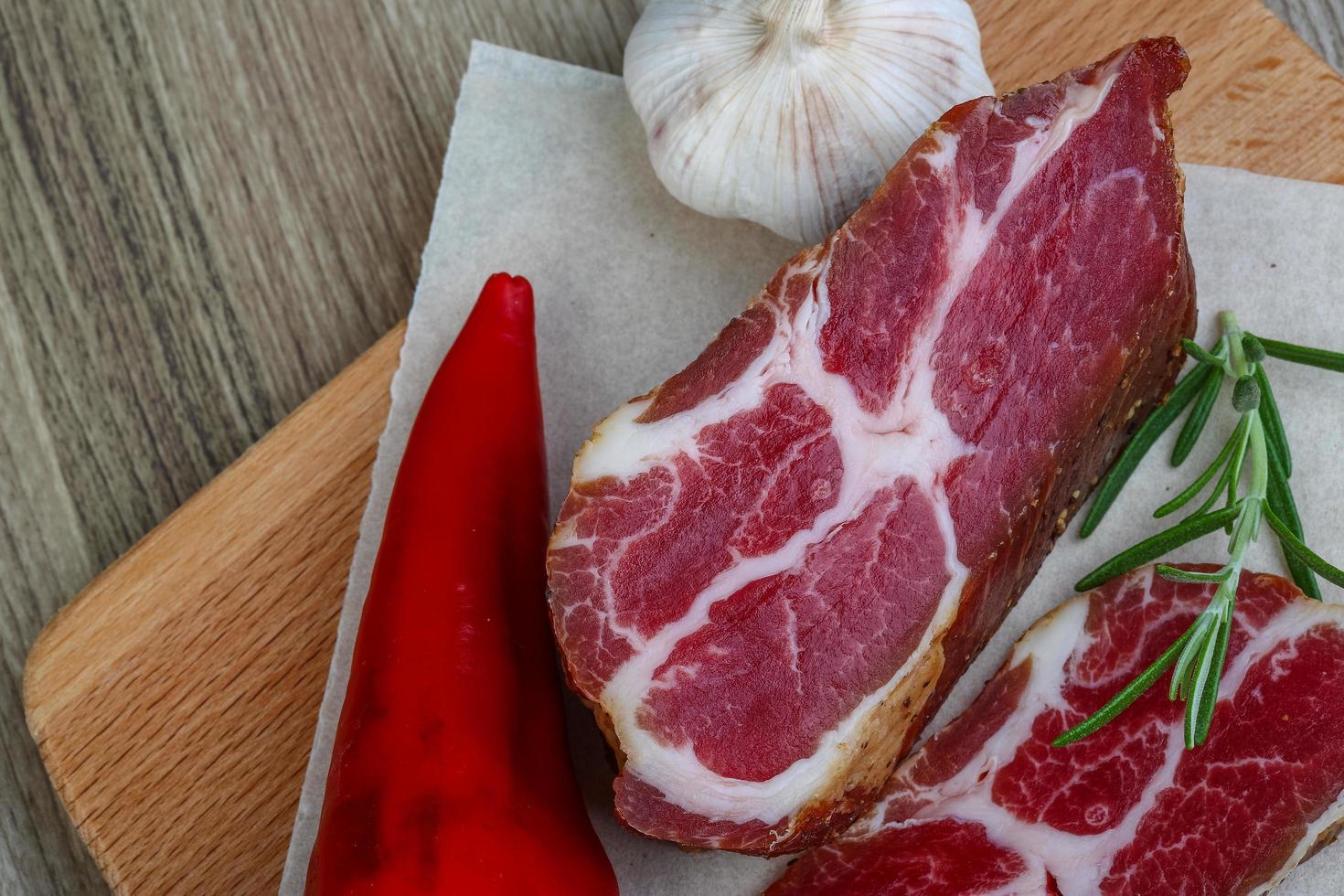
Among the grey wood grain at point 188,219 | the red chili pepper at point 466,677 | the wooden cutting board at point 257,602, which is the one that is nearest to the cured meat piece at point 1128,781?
the red chili pepper at point 466,677

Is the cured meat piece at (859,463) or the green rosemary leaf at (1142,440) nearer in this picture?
the cured meat piece at (859,463)

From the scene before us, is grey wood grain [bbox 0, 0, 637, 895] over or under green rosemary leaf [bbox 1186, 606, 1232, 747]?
over

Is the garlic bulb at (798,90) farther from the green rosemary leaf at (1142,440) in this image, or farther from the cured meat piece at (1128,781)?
the cured meat piece at (1128,781)

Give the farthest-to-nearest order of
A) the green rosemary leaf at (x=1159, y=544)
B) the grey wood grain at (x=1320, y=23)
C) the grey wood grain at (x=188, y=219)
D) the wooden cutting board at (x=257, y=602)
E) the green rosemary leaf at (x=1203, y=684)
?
the grey wood grain at (x=1320, y=23) → the grey wood grain at (x=188, y=219) → the wooden cutting board at (x=257, y=602) → the green rosemary leaf at (x=1159, y=544) → the green rosemary leaf at (x=1203, y=684)

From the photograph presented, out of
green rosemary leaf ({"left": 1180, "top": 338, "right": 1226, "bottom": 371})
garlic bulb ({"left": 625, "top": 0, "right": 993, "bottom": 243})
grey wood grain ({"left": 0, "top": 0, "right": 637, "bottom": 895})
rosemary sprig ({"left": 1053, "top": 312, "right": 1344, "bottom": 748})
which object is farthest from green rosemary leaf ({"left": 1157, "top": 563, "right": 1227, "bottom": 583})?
grey wood grain ({"left": 0, "top": 0, "right": 637, "bottom": 895})

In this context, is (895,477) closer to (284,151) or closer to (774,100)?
(774,100)

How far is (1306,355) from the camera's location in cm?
201

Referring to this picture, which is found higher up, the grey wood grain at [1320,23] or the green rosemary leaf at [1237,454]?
the grey wood grain at [1320,23]

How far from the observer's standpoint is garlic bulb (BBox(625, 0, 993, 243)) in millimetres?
1920

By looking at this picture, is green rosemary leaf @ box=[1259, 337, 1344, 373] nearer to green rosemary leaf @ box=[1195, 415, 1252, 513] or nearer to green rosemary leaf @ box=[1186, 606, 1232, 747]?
green rosemary leaf @ box=[1195, 415, 1252, 513]

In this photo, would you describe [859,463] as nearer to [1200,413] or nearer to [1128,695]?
[1128,695]

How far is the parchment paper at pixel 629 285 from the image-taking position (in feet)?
6.88

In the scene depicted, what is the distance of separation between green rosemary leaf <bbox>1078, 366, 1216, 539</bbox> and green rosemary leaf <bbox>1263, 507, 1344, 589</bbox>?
0.23 meters

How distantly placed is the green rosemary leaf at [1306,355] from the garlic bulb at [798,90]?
28.3 inches
